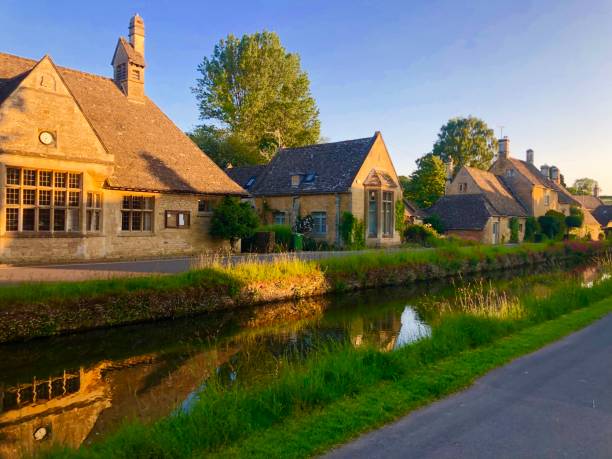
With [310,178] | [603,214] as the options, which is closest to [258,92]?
[310,178]

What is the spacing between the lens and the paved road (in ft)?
16.0

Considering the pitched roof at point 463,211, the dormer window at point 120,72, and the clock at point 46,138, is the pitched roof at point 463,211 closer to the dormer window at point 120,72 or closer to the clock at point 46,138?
the dormer window at point 120,72

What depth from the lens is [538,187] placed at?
52938 millimetres

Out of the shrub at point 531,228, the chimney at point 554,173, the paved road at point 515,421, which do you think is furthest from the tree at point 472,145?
the paved road at point 515,421

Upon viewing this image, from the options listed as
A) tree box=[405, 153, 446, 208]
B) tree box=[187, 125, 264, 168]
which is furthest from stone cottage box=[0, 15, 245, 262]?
tree box=[405, 153, 446, 208]

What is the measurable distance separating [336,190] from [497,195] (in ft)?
83.2

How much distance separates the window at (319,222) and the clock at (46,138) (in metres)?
17.6

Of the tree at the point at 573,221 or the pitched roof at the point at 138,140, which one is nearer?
the pitched roof at the point at 138,140

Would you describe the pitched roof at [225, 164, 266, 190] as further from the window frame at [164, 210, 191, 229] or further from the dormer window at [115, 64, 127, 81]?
the window frame at [164, 210, 191, 229]

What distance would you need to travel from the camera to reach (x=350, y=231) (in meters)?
30.8

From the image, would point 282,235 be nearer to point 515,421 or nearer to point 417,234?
point 417,234

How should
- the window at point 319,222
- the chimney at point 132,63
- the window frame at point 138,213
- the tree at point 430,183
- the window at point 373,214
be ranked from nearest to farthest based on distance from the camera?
the window frame at point 138,213 < the chimney at point 132,63 < the window at point 319,222 < the window at point 373,214 < the tree at point 430,183

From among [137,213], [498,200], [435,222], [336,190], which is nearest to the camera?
[137,213]

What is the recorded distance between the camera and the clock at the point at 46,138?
59.3ft
